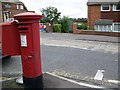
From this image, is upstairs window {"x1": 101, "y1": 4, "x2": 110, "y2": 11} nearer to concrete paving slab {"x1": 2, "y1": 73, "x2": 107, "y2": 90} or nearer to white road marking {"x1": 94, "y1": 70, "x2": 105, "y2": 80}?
white road marking {"x1": 94, "y1": 70, "x2": 105, "y2": 80}

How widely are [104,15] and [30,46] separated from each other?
28594mm

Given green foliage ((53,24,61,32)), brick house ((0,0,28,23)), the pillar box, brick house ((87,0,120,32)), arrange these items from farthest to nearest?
brick house ((0,0,28,23)) → brick house ((87,0,120,32)) → green foliage ((53,24,61,32)) → the pillar box

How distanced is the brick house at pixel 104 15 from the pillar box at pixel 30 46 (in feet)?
89.1

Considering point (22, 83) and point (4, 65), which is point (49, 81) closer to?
point (22, 83)

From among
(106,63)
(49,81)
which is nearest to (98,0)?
(106,63)

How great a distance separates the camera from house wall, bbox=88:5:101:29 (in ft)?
107

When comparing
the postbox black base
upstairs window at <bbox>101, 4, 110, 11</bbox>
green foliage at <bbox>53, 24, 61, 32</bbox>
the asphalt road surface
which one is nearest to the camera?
the postbox black base

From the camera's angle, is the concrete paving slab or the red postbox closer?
the red postbox

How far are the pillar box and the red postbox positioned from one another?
0.28m

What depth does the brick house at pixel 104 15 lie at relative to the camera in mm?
31328

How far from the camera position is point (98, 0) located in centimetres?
3403

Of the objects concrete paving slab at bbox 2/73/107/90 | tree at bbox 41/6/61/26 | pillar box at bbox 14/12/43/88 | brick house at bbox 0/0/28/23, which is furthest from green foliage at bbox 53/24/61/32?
pillar box at bbox 14/12/43/88

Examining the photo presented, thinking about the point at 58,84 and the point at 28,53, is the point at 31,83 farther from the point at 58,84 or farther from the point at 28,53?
the point at 58,84

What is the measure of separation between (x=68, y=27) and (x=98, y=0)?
20.4 ft
